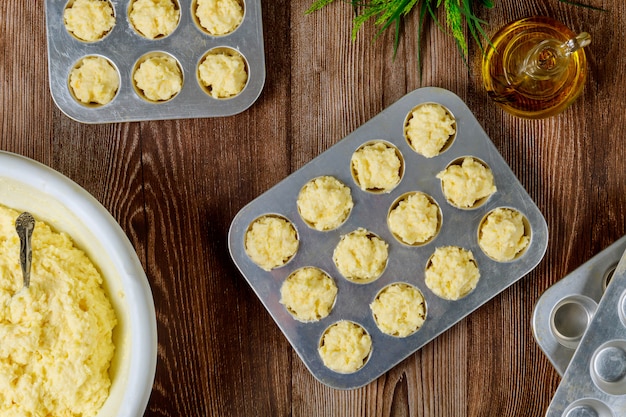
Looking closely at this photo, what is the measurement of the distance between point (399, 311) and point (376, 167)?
0.41 metres

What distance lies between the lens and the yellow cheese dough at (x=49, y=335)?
4.89ft

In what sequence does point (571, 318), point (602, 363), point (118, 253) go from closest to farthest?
point (118, 253) → point (602, 363) → point (571, 318)

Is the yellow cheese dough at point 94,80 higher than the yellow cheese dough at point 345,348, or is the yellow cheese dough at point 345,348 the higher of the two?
the yellow cheese dough at point 94,80

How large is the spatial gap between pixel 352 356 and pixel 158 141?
0.85 metres

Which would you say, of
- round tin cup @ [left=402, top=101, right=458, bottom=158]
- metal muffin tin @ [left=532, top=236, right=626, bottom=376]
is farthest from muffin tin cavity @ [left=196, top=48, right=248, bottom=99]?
metal muffin tin @ [left=532, top=236, right=626, bottom=376]

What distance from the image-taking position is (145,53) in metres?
1.69

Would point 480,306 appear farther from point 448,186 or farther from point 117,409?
point 117,409

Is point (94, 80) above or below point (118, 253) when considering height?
above

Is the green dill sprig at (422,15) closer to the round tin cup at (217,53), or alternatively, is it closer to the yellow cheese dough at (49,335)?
the round tin cup at (217,53)

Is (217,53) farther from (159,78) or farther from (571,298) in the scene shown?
(571,298)

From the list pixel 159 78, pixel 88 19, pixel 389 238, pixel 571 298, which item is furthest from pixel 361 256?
pixel 88 19

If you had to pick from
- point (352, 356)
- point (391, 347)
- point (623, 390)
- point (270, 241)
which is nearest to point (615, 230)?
point (623, 390)

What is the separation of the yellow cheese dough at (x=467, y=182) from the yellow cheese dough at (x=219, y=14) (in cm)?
73

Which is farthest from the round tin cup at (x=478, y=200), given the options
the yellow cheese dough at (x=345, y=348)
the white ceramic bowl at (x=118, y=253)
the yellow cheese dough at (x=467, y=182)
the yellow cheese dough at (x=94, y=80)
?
the yellow cheese dough at (x=94, y=80)
